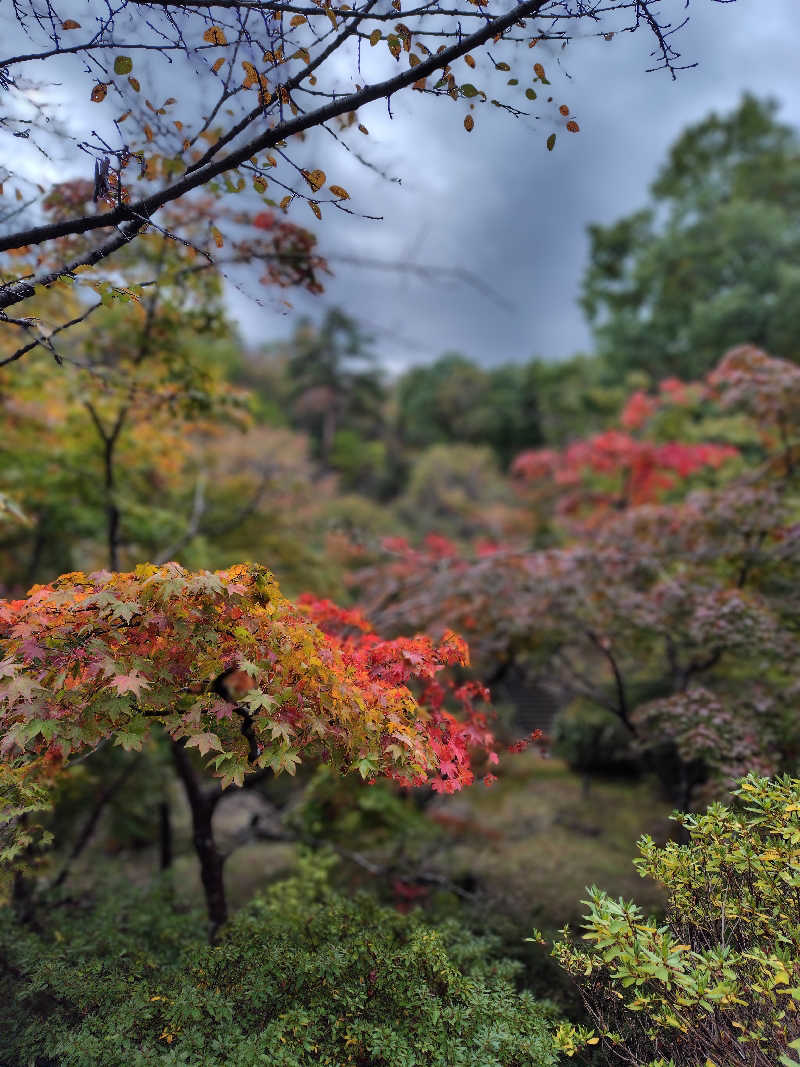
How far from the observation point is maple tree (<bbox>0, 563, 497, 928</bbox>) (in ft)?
6.30

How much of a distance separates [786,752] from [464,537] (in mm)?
13672

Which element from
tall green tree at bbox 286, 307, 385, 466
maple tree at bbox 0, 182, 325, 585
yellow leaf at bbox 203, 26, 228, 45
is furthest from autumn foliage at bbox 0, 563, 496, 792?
tall green tree at bbox 286, 307, 385, 466

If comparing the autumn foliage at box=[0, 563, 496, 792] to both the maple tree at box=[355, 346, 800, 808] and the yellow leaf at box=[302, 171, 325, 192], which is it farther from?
the maple tree at box=[355, 346, 800, 808]

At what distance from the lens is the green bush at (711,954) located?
5.97 ft

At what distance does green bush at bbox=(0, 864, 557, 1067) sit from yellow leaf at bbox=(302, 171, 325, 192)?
3.07 meters

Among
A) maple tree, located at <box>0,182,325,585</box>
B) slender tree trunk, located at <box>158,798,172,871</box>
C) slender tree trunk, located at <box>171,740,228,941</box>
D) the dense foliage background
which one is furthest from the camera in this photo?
slender tree trunk, located at <box>158,798,172,871</box>

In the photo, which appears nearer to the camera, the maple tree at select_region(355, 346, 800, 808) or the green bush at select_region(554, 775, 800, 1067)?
the green bush at select_region(554, 775, 800, 1067)

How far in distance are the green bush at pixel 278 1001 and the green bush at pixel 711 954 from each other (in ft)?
1.10

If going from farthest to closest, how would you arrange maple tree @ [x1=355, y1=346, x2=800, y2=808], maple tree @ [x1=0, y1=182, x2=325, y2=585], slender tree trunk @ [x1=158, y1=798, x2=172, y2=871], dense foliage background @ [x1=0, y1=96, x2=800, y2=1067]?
slender tree trunk @ [x1=158, y1=798, x2=172, y2=871] → maple tree @ [x1=355, y1=346, x2=800, y2=808] → maple tree @ [x1=0, y1=182, x2=325, y2=585] → dense foliage background @ [x1=0, y1=96, x2=800, y2=1067]

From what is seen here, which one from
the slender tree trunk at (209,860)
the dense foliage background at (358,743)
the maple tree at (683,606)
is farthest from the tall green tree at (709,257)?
the slender tree trunk at (209,860)

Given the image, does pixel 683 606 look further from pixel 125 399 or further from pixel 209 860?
pixel 125 399

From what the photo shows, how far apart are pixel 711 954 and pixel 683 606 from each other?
2.57 meters

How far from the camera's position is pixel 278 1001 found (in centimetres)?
228

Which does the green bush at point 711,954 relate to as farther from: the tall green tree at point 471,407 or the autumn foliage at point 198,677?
the tall green tree at point 471,407
